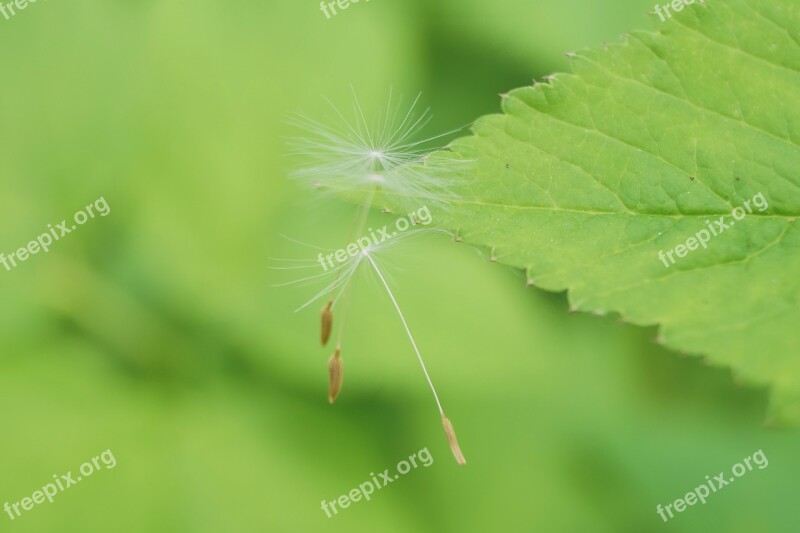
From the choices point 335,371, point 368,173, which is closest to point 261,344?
point 335,371

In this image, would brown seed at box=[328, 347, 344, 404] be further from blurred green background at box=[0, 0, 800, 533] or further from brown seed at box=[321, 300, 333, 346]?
blurred green background at box=[0, 0, 800, 533]

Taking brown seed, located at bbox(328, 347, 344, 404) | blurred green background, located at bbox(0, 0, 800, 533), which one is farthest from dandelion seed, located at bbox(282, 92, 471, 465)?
blurred green background, located at bbox(0, 0, 800, 533)

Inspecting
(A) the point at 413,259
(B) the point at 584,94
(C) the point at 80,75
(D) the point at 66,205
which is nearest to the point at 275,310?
(A) the point at 413,259

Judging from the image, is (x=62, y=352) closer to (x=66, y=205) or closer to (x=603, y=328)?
(x=66, y=205)

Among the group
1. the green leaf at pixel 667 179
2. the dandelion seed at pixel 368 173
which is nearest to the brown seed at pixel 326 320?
the dandelion seed at pixel 368 173

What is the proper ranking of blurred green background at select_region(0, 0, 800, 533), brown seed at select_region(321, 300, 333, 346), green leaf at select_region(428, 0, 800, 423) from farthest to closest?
blurred green background at select_region(0, 0, 800, 533) < brown seed at select_region(321, 300, 333, 346) < green leaf at select_region(428, 0, 800, 423)

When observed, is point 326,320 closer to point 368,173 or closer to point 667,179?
point 368,173

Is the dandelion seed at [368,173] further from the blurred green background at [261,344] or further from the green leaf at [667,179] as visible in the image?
the blurred green background at [261,344]
